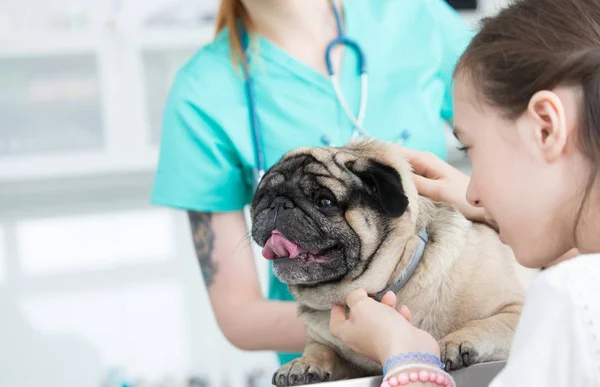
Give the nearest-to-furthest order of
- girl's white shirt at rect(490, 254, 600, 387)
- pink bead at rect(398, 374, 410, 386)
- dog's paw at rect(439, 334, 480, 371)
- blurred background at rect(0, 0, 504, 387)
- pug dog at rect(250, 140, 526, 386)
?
girl's white shirt at rect(490, 254, 600, 387)
pink bead at rect(398, 374, 410, 386)
dog's paw at rect(439, 334, 480, 371)
pug dog at rect(250, 140, 526, 386)
blurred background at rect(0, 0, 504, 387)

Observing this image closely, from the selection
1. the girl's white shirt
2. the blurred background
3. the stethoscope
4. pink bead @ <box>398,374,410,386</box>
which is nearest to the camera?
the girl's white shirt

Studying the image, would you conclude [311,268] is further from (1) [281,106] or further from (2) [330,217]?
(1) [281,106]

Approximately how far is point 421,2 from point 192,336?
165 centimetres

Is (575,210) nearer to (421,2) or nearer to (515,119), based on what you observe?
(515,119)

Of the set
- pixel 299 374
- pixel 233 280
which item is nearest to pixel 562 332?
pixel 299 374

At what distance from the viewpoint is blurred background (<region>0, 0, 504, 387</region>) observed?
7.69 ft

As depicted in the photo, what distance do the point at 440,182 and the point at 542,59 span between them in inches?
12.1

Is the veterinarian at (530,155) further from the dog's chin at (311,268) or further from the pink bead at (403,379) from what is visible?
the dog's chin at (311,268)

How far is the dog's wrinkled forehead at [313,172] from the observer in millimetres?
831

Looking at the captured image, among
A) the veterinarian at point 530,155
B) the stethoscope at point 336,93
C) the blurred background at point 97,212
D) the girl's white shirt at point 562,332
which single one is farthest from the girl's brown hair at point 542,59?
the blurred background at point 97,212

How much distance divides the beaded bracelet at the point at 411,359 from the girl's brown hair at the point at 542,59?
18 centimetres

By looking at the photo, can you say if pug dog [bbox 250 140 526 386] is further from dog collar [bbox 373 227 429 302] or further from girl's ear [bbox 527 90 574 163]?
girl's ear [bbox 527 90 574 163]

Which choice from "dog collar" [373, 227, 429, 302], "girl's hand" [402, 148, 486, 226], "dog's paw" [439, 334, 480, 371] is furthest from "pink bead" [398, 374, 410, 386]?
"girl's hand" [402, 148, 486, 226]

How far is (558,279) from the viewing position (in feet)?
1.69
